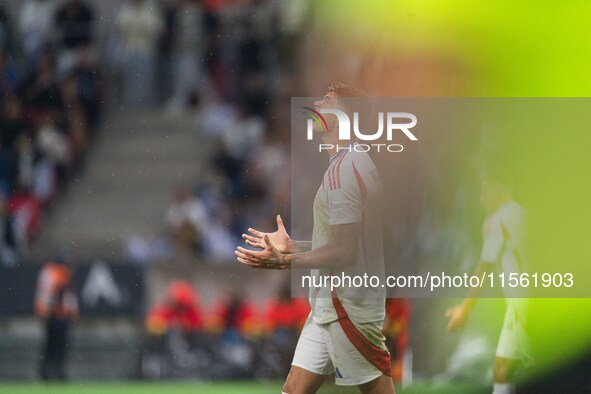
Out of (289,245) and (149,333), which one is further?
(149,333)

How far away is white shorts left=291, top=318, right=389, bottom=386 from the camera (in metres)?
7.31

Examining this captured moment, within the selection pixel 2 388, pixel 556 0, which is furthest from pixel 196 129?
pixel 556 0

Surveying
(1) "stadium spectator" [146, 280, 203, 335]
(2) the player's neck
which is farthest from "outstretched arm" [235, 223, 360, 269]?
(1) "stadium spectator" [146, 280, 203, 335]

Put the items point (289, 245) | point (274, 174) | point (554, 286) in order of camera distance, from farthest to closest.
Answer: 1. point (274, 174)
2. point (554, 286)
3. point (289, 245)

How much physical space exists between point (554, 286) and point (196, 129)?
8434 millimetres

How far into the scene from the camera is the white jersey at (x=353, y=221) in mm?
7324

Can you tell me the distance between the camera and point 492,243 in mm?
8844

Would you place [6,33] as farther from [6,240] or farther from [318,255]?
[318,255]

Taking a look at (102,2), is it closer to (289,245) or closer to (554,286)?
(554,286)

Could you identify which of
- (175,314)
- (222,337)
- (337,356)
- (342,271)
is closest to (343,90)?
(342,271)

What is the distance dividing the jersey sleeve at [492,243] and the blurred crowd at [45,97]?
867 centimetres

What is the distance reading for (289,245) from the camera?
7453 millimetres

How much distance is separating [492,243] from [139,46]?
9.08 m

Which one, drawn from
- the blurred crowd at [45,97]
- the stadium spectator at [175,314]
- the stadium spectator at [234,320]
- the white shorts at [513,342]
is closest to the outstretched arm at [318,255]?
the white shorts at [513,342]
